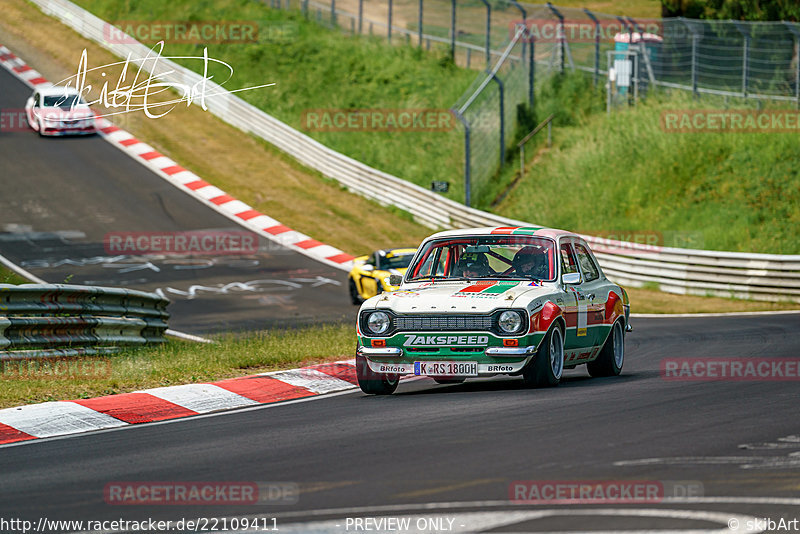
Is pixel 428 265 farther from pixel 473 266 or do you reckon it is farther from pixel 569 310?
pixel 569 310

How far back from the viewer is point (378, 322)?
10.5 meters

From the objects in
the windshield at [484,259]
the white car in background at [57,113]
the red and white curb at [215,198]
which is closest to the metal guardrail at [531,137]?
the red and white curb at [215,198]

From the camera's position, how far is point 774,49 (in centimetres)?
2941

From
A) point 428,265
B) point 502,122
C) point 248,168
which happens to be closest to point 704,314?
point 428,265

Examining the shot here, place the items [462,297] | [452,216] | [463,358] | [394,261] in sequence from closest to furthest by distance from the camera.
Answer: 1. [463,358]
2. [462,297]
3. [394,261]
4. [452,216]

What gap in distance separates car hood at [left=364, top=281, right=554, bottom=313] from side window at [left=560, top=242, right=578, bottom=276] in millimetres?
577

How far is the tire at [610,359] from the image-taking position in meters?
12.1

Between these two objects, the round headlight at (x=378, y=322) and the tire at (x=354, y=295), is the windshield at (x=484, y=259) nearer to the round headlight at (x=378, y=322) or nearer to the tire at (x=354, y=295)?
the round headlight at (x=378, y=322)

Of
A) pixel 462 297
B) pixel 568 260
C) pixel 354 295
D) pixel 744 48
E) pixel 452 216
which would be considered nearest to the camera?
pixel 462 297

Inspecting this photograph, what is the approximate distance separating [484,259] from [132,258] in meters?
18.8

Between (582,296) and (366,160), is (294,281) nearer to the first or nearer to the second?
(366,160)

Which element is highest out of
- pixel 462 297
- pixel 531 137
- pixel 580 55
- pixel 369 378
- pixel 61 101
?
pixel 580 55

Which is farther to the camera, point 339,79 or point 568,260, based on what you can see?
point 339,79

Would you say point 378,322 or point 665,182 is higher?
point 665,182
